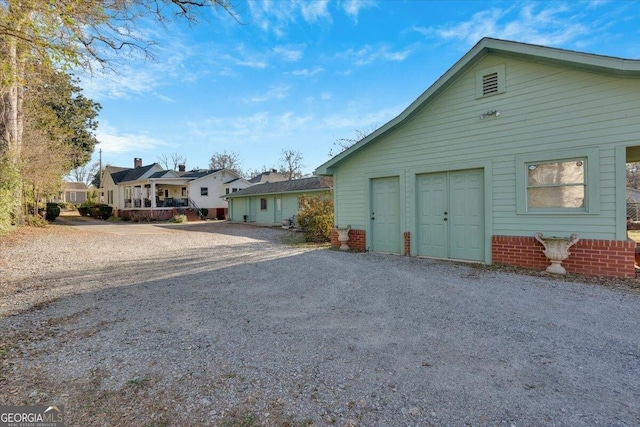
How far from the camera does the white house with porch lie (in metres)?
27.7

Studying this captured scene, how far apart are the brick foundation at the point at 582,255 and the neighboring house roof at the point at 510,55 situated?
10.2ft

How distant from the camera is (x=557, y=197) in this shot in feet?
21.2

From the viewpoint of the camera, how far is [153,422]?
2.08 m

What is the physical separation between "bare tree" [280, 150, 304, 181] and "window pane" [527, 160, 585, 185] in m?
40.9

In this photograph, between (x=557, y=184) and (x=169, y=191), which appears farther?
(x=169, y=191)

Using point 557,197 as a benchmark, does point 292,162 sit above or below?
above

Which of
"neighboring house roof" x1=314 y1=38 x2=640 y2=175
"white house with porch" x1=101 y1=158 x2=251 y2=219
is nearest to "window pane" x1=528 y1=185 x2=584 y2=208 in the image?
"neighboring house roof" x1=314 y1=38 x2=640 y2=175

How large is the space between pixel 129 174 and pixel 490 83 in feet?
119

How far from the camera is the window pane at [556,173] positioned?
622cm

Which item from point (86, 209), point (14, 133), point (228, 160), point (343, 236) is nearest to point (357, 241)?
point (343, 236)

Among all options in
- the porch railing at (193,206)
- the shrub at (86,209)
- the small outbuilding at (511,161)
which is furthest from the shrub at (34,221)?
the small outbuilding at (511,161)

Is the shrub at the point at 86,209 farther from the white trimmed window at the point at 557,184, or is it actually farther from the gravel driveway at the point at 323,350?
the white trimmed window at the point at 557,184

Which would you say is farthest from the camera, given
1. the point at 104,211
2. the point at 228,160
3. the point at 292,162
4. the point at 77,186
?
the point at 77,186

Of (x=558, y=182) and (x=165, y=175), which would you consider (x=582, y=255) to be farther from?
(x=165, y=175)
